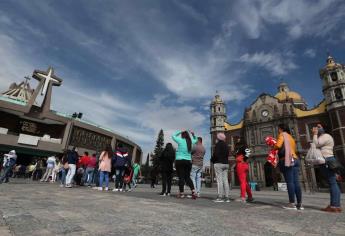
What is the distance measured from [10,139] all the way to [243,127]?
3437 cm

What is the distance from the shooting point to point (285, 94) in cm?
4434

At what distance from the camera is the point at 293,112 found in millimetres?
Result: 37219

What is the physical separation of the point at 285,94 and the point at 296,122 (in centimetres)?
928

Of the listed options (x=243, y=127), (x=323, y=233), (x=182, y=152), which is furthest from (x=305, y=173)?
(x=323, y=233)

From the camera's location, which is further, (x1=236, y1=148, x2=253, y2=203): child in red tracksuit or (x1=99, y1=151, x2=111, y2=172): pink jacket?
(x1=99, y1=151, x2=111, y2=172): pink jacket

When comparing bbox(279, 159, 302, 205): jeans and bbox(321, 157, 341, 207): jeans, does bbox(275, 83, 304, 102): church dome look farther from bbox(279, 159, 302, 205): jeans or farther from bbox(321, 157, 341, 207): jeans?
bbox(279, 159, 302, 205): jeans

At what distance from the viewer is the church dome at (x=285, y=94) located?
142 ft

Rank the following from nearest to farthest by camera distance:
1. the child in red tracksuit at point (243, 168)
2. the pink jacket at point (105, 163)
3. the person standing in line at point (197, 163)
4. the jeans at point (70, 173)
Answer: the child in red tracksuit at point (243, 168) < the person standing in line at point (197, 163) < the pink jacket at point (105, 163) < the jeans at point (70, 173)

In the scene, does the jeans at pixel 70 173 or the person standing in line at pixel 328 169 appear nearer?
the person standing in line at pixel 328 169

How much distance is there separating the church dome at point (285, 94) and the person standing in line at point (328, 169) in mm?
39293

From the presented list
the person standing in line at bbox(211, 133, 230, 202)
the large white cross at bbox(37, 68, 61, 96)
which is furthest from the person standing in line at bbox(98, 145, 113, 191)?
the large white cross at bbox(37, 68, 61, 96)

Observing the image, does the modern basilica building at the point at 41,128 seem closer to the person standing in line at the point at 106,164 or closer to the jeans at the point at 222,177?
the person standing in line at the point at 106,164

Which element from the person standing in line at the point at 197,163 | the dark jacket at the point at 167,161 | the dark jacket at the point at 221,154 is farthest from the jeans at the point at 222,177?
the dark jacket at the point at 167,161

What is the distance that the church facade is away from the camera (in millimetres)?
31734
